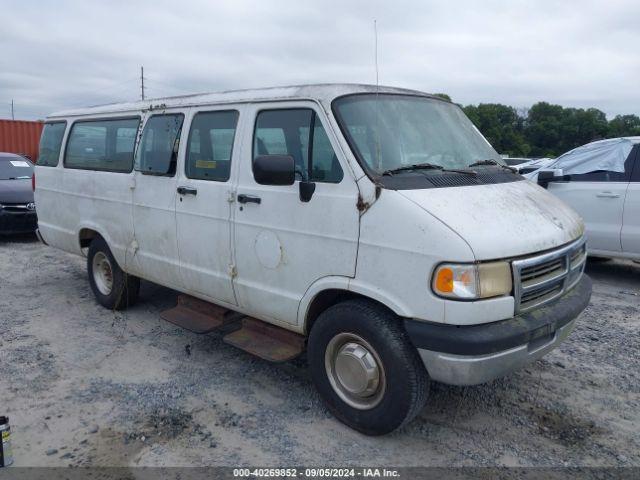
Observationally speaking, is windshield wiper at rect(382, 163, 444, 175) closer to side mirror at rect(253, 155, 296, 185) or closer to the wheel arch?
side mirror at rect(253, 155, 296, 185)

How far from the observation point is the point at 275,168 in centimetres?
365

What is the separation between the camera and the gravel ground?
3.47 metres

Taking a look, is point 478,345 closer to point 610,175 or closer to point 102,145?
point 102,145

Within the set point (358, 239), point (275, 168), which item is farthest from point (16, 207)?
point (358, 239)

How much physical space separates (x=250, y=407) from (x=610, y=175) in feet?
18.3

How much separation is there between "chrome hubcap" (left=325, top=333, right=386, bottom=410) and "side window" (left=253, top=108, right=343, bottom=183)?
1.06m

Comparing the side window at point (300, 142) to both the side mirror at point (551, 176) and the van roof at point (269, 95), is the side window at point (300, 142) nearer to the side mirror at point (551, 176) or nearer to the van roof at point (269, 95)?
the van roof at point (269, 95)

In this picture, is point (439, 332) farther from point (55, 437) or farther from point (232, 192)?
point (55, 437)

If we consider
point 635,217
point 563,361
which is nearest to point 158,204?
point 563,361

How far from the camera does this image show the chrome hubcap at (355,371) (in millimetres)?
3533

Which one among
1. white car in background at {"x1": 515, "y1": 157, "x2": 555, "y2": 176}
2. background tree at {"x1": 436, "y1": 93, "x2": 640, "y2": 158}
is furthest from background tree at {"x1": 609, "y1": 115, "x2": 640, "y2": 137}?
white car in background at {"x1": 515, "y1": 157, "x2": 555, "y2": 176}

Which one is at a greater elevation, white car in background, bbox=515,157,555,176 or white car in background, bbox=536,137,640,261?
white car in background, bbox=515,157,555,176

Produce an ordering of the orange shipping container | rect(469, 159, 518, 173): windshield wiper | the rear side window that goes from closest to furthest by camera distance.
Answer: rect(469, 159, 518, 173): windshield wiper → the rear side window → the orange shipping container

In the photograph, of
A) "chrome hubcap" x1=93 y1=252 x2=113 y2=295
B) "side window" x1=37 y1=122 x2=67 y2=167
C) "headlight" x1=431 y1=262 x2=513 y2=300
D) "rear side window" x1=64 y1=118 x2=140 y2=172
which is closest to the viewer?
"headlight" x1=431 y1=262 x2=513 y2=300
